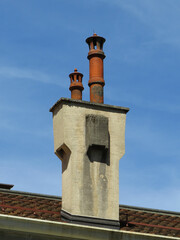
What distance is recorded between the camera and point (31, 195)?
2389 cm

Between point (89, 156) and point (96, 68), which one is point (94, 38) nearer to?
point (96, 68)

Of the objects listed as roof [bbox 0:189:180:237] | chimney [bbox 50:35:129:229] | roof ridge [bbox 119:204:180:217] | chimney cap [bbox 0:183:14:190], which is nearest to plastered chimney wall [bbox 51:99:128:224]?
chimney [bbox 50:35:129:229]

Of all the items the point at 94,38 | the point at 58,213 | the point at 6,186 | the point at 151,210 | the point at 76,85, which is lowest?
the point at 58,213

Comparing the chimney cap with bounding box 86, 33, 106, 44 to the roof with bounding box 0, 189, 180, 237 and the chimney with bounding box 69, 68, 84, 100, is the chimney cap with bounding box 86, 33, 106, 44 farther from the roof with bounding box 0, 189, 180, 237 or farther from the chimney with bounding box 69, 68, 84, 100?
the roof with bounding box 0, 189, 180, 237

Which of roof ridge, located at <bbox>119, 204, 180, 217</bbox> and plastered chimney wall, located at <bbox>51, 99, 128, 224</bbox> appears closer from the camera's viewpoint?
plastered chimney wall, located at <bbox>51, 99, 128, 224</bbox>

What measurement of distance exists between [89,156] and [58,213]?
196 cm

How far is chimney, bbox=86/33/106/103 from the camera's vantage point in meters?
23.3

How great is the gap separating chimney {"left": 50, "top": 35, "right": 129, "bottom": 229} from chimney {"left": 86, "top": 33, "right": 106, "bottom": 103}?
2.60ft

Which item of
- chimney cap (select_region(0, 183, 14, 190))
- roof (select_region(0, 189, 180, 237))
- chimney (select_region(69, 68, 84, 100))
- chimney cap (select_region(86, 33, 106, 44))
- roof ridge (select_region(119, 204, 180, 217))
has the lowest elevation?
roof (select_region(0, 189, 180, 237))

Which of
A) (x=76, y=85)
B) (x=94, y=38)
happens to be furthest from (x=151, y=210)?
(x=94, y=38)

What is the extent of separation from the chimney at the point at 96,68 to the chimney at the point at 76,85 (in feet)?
1.16

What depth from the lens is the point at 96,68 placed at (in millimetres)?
23703

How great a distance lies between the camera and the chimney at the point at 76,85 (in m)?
23.4

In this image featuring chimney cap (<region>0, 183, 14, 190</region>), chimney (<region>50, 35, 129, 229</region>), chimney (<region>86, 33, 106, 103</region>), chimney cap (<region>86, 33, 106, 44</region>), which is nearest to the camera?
chimney (<region>50, 35, 129, 229</region>)
